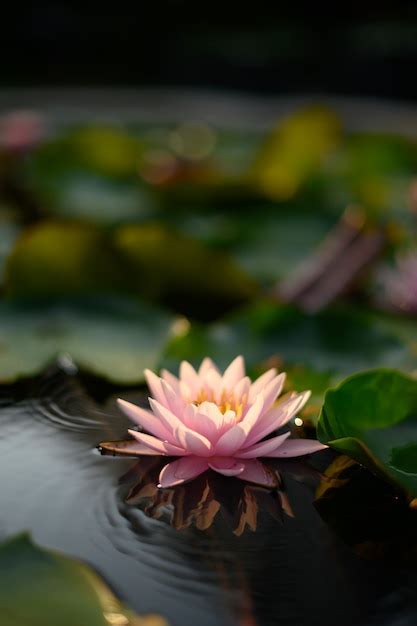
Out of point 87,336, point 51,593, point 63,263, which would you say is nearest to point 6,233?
point 63,263

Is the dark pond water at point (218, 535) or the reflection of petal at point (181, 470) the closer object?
the dark pond water at point (218, 535)

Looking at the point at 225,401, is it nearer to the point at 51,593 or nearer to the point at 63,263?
the point at 51,593

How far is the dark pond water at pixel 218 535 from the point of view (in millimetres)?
712

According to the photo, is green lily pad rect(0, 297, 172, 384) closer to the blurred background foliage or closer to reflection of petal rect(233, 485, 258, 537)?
the blurred background foliage

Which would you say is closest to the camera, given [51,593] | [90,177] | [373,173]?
[51,593]

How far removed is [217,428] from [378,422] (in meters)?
0.20

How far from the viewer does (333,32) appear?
5.04 m

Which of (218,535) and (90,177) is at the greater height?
(90,177)

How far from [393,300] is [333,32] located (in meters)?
3.91

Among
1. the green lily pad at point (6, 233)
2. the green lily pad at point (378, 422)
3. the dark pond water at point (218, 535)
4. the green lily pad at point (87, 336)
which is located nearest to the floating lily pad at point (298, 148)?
the green lily pad at point (6, 233)

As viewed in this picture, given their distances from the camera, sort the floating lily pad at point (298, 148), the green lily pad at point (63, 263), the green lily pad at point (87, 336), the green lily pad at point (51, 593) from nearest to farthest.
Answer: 1. the green lily pad at point (51, 593)
2. the green lily pad at point (87, 336)
3. the green lily pad at point (63, 263)
4. the floating lily pad at point (298, 148)

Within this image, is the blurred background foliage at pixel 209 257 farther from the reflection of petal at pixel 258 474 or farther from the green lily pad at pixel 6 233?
the reflection of petal at pixel 258 474

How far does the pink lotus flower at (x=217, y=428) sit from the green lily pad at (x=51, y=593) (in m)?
0.18

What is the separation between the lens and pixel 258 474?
0.91 m
